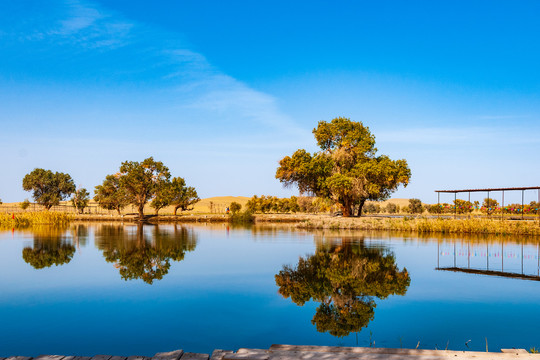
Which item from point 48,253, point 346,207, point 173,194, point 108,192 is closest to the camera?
point 48,253

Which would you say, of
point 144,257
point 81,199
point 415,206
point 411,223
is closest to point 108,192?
point 81,199

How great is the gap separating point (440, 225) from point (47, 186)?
74.8 m

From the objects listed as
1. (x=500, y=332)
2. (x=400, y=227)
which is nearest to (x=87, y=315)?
(x=500, y=332)

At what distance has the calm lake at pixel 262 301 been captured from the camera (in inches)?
289

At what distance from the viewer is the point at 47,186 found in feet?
267

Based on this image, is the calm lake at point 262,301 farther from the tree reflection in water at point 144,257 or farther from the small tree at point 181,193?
the small tree at point 181,193

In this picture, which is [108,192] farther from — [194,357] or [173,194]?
[194,357]

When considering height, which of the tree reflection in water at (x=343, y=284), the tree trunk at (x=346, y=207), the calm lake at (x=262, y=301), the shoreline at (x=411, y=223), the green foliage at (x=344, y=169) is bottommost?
the calm lake at (x=262, y=301)

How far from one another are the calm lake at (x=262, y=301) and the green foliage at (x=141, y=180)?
130ft

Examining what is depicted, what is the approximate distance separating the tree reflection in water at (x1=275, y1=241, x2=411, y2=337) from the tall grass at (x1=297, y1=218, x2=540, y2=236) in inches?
632

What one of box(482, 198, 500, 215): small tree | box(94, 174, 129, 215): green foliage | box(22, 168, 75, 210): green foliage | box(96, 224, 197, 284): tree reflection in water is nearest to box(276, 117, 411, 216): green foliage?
box(482, 198, 500, 215): small tree

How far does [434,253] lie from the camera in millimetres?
19453

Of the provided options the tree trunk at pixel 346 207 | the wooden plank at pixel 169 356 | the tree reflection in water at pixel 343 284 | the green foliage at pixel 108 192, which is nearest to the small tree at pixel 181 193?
the green foliage at pixel 108 192

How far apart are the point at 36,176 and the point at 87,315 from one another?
81.4 meters
